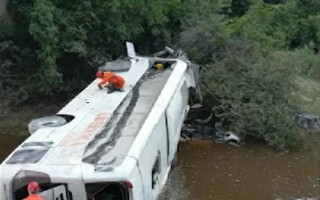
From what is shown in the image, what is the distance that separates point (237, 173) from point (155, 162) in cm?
281

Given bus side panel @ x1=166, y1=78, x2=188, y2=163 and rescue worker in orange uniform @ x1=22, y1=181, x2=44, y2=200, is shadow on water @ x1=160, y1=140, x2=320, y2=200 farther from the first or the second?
rescue worker in orange uniform @ x1=22, y1=181, x2=44, y2=200

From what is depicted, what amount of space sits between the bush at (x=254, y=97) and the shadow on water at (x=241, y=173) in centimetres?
41

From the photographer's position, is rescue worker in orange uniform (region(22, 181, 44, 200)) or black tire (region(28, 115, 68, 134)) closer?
rescue worker in orange uniform (region(22, 181, 44, 200))

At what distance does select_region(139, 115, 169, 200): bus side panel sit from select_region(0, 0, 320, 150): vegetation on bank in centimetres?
331

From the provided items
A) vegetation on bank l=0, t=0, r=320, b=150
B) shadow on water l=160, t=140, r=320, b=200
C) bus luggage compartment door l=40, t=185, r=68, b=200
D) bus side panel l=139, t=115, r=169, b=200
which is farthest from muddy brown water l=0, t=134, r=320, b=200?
bus luggage compartment door l=40, t=185, r=68, b=200

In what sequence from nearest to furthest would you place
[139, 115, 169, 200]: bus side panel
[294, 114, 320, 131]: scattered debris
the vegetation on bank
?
[139, 115, 169, 200]: bus side panel < the vegetation on bank < [294, 114, 320, 131]: scattered debris

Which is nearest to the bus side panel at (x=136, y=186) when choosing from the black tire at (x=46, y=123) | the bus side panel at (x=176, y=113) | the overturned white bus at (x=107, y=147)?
the overturned white bus at (x=107, y=147)

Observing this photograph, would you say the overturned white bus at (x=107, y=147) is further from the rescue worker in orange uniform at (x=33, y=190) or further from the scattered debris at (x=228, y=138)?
the scattered debris at (x=228, y=138)

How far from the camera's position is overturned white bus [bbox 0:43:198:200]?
22.7 ft

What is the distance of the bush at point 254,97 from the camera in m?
12.1

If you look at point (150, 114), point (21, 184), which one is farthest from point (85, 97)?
point (21, 184)

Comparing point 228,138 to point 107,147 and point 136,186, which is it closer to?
point 107,147

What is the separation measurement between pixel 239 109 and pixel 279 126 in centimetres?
90

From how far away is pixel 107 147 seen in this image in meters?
7.87
